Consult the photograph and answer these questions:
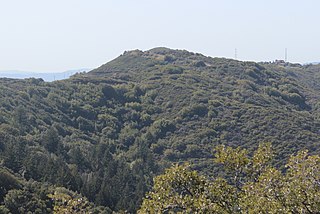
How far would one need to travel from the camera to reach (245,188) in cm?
993

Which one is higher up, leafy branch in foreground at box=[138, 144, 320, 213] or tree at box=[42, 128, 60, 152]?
leafy branch in foreground at box=[138, 144, 320, 213]

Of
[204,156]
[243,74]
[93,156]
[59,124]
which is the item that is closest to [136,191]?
[93,156]

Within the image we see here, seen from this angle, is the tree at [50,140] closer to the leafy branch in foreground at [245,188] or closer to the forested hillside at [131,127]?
the forested hillside at [131,127]

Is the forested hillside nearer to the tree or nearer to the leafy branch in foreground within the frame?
the tree

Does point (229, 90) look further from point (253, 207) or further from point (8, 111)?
point (253, 207)

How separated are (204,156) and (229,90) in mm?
36294

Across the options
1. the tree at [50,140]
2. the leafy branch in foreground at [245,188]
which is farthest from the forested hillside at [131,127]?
the leafy branch in foreground at [245,188]

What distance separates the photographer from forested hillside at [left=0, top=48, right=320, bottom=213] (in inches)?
1932

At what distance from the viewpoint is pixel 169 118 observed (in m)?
87.8

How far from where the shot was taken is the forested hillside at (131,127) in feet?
161

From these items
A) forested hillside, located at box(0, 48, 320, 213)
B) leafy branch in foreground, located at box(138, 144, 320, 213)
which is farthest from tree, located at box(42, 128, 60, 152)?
leafy branch in foreground, located at box(138, 144, 320, 213)

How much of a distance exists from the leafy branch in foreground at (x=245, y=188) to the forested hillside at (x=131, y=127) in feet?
73.3

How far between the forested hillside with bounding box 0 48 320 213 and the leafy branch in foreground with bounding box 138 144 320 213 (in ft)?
73.3

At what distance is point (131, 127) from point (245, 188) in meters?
→ 76.5
